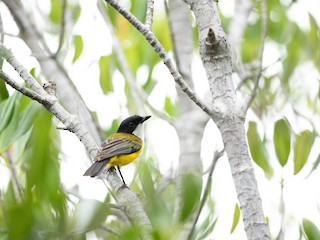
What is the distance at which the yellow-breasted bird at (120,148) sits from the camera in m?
4.45

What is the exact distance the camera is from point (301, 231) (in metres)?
2.64

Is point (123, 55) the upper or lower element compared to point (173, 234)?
upper

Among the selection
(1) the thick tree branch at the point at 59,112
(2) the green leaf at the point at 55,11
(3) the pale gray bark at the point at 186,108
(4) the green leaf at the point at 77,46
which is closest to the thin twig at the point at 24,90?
(1) the thick tree branch at the point at 59,112

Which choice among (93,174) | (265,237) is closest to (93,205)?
(265,237)

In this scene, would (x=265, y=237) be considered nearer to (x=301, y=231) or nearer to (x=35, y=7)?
(x=301, y=231)

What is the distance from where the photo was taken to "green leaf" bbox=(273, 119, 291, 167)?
3.27m

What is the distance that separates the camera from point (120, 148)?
5.48m

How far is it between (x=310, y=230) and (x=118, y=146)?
3089mm

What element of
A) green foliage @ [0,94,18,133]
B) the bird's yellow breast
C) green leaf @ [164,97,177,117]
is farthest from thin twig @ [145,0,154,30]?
green leaf @ [164,97,177,117]

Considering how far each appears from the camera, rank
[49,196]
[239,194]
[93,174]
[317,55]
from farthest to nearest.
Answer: [317,55], [93,174], [239,194], [49,196]

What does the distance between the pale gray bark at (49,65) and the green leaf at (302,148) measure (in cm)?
143

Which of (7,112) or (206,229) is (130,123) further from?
(206,229)

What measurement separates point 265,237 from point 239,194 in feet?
0.76

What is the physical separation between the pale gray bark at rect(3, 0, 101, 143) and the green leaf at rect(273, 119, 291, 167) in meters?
1.37
